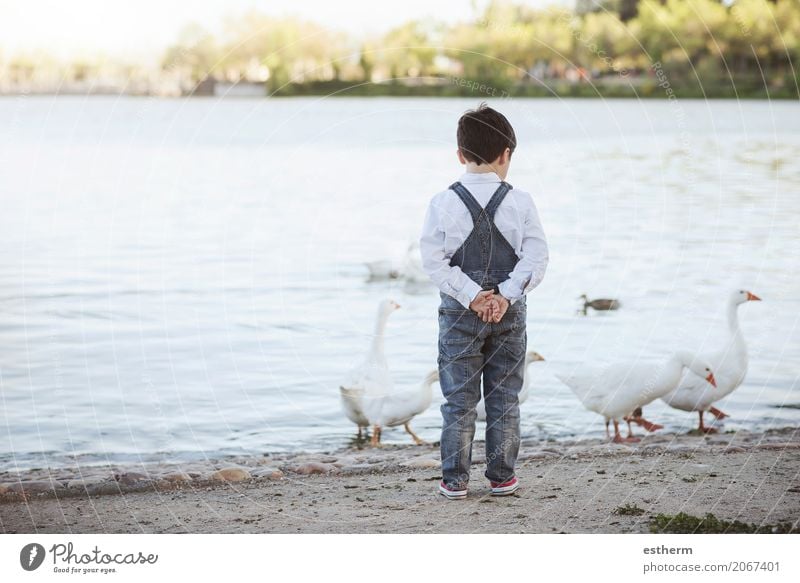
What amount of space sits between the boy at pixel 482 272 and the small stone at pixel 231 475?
1.13 m

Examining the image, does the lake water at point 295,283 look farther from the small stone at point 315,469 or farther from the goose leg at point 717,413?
the small stone at point 315,469

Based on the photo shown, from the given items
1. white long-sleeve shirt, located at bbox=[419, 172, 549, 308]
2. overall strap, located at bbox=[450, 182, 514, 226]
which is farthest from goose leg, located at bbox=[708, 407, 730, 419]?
overall strap, located at bbox=[450, 182, 514, 226]

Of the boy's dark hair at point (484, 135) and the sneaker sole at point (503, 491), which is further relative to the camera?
the sneaker sole at point (503, 491)

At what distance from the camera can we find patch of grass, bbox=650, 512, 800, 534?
4.21 m

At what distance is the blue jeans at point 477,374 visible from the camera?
13.8ft

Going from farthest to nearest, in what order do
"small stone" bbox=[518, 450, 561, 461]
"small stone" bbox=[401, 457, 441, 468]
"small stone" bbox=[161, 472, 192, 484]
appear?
1. "small stone" bbox=[518, 450, 561, 461]
2. "small stone" bbox=[401, 457, 441, 468]
3. "small stone" bbox=[161, 472, 192, 484]

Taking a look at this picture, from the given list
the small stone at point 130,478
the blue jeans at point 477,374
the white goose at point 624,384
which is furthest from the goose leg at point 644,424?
the small stone at point 130,478

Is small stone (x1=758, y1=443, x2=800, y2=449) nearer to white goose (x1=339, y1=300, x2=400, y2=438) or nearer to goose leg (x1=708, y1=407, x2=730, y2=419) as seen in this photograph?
goose leg (x1=708, y1=407, x2=730, y2=419)

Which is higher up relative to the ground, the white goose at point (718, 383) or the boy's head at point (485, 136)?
the boy's head at point (485, 136)

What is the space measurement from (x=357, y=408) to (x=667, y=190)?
12968 mm

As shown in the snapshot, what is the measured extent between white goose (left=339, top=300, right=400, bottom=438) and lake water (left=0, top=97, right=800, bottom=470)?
0.70ft

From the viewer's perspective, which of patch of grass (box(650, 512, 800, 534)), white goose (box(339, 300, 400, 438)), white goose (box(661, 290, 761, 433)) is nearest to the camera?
patch of grass (box(650, 512, 800, 534))

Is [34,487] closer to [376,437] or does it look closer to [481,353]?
[376,437]

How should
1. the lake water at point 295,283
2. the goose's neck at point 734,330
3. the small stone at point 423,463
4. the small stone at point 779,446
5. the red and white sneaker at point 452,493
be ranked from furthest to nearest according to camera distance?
the lake water at point 295,283
the goose's neck at point 734,330
the small stone at point 779,446
the small stone at point 423,463
the red and white sneaker at point 452,493
